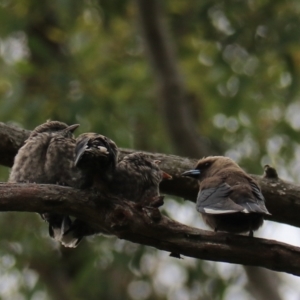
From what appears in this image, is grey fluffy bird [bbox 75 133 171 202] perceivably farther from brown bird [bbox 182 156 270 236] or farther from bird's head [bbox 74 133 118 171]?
brown bird [bbox 182 156 270 236]

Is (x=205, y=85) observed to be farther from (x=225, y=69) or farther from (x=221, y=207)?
(x=221, y=207)

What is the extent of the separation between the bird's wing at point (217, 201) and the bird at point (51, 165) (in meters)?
0.72

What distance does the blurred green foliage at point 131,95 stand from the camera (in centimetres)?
776

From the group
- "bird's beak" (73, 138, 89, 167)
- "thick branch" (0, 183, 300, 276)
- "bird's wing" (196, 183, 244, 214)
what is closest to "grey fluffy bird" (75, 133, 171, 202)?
"bird's beak" (73, 138, 89, 167)

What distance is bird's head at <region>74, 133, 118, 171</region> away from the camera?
11.8ft

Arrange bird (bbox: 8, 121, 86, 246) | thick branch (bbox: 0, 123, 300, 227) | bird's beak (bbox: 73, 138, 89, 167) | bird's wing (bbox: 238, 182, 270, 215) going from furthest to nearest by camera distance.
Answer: thick branch (bbox: 0, 123, 300, 227) → bird (bbox: 8, 121, 86, 246) → bird's wing (bbox: 238, 182, 270, 215) → bird's beak (bbox: 73, 138, 89, 167)

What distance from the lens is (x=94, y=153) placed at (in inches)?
142

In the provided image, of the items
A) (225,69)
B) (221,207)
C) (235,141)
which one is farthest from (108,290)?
(221,207)

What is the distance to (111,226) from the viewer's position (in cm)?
362

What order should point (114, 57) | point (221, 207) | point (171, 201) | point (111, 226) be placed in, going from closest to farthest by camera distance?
point (111, 226)
point (221, 207)
point (171, 201)
point (114, 57)

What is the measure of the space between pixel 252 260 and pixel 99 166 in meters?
0.93

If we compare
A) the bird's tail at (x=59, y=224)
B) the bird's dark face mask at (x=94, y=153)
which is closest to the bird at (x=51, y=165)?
the bird's tail at (x=59, y=224)

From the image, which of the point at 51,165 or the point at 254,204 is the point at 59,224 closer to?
the point at 51,165

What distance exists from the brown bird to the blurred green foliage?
2737 millimetres
